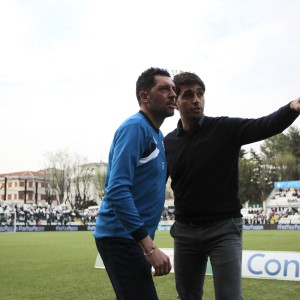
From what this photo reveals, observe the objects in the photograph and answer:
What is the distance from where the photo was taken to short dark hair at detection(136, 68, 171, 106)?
8.54ft

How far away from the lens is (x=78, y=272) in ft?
29.6

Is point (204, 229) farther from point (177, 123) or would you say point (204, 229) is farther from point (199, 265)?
point (177, 123)

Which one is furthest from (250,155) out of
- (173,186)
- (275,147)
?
(173,186)

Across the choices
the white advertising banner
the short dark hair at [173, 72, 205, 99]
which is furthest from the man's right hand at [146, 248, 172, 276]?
the white advertising banner

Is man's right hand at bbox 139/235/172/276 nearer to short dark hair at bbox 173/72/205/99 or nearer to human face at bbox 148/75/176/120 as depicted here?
human face at bbox 148/75/176/120

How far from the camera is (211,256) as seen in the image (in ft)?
9.92

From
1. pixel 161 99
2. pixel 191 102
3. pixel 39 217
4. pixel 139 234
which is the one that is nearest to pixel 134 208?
pixel 139 234

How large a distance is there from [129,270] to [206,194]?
1.05m

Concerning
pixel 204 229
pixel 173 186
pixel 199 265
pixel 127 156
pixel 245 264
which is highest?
pixel 127 156

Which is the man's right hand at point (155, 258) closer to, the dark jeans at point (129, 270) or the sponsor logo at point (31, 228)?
the dark jeans at point (129, 270)

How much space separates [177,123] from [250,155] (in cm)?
7727

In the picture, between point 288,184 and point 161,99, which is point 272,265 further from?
point 288,184

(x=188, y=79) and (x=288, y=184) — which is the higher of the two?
(x=188, y=79)

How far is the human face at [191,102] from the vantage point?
3307 millimetres
